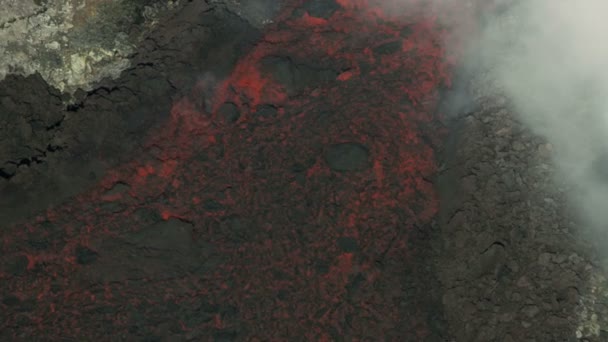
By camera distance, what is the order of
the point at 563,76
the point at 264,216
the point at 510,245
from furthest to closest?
the point at 563,76, the point at 264,216, the point at 510,245

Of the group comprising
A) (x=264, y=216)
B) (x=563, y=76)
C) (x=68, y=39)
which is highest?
(x=563, y=76)

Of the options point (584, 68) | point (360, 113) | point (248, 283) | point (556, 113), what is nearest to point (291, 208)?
point (248, 283)

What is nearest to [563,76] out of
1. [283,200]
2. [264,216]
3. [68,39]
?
[283,200]

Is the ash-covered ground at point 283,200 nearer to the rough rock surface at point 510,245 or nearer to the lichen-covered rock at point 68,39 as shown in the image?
the rough rock surface at point 510,245

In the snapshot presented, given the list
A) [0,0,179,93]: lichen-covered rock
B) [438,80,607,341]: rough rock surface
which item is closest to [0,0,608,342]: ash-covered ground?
[438,80,607,341]: rough rock surface

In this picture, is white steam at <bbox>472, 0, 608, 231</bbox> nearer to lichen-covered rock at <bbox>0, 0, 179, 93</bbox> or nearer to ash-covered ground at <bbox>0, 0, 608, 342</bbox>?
ash-covered ground at <bbox>0, 0, 608, 342</bbox>

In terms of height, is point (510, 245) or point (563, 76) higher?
point (563, 76)

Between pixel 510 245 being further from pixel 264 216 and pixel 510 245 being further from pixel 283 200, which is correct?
pixel 264 216
